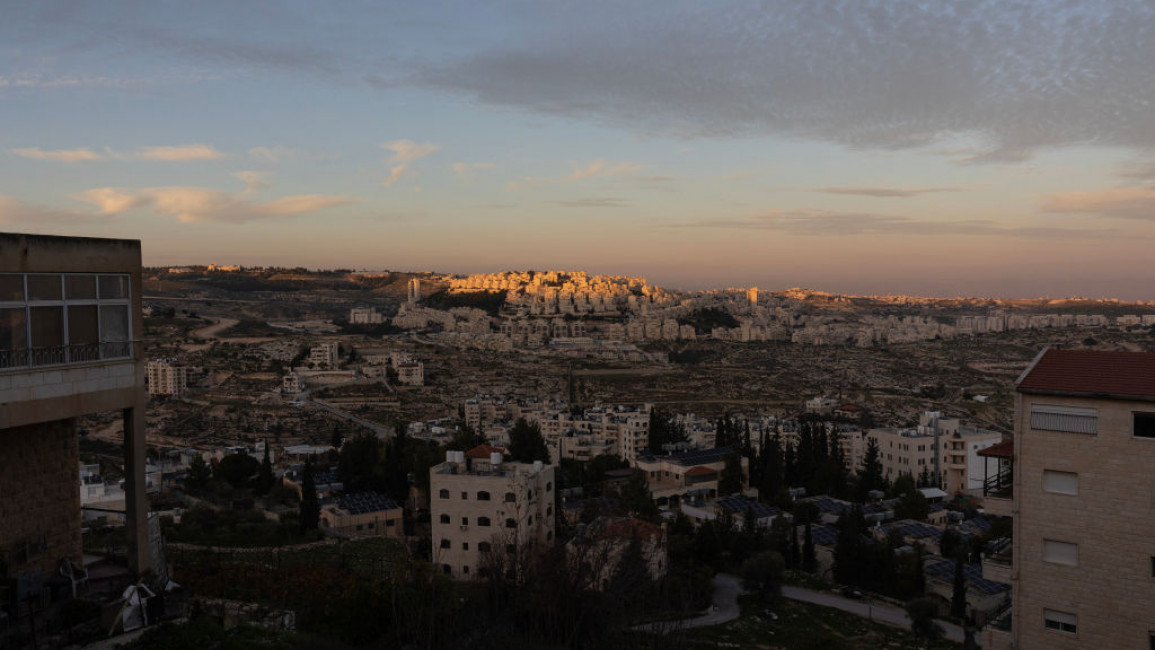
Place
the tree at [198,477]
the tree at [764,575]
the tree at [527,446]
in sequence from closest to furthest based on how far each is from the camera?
the tree at [764,575], the tree at [198,477], the tree at [527,446]

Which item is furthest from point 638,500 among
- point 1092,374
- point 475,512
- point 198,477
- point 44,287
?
point 44,287

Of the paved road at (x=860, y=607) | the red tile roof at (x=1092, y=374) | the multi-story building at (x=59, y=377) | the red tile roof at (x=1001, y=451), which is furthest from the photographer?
the paved road at (x=860, y=607)

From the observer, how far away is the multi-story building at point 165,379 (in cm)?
4909

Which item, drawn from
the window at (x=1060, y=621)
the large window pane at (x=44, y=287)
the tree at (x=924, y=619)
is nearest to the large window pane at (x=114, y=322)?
the large window pane at (x=44, y=287)

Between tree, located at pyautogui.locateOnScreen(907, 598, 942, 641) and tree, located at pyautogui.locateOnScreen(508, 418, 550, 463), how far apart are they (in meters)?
13.3

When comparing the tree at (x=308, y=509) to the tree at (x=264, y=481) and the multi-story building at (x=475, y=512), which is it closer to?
the multi-story building at (x=475, y=512)

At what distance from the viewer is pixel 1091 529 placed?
795 cm

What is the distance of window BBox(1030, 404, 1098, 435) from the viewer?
7.98 meters

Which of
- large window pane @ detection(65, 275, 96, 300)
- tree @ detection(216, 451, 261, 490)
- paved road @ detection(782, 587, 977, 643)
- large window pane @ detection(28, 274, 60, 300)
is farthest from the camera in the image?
tree @ detection(216, 451, 261, 490)

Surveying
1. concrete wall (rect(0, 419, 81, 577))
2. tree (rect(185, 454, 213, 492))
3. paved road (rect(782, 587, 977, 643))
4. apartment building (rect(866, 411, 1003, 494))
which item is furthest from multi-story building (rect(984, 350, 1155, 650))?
apartment building (rect(866, 411, 1003, 494))

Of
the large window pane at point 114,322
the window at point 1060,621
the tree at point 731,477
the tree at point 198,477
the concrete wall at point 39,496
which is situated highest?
the large window pane at point 114,322

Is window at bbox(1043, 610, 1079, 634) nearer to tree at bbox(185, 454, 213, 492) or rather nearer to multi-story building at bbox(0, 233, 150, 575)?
multi-story building at bbox(0, 233, 150, 575)

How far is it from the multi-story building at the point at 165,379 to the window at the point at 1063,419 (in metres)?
48.3

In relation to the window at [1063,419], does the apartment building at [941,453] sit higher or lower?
lower
